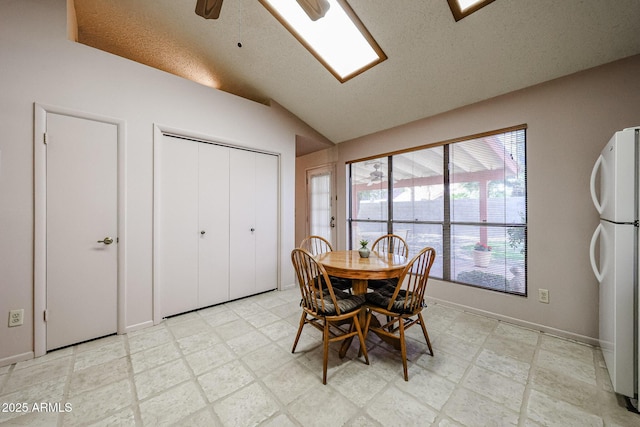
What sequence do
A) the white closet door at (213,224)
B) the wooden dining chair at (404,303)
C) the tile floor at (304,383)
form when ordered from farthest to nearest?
1. the white closet door at (213,224)
2. the wooden dining chair at (404,303)
3. the tile floor at (304,383)

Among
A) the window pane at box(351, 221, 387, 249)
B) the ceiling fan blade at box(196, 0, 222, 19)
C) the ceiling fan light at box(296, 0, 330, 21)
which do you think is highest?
the ceiling fan blade at box(196, 0, 222, 19)

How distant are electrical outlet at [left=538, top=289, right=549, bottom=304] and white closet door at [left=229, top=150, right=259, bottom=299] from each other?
3.25 meters

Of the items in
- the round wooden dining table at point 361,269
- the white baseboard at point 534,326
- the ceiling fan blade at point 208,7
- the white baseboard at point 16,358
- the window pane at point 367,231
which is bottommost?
the white baseboard at point 16,358

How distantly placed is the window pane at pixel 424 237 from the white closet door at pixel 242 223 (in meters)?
2.14

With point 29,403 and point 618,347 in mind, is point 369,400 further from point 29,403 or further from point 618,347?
point 29,403

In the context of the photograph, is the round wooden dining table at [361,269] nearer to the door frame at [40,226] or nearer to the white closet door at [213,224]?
the white closet door at [213,224]

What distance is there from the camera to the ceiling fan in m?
1.38

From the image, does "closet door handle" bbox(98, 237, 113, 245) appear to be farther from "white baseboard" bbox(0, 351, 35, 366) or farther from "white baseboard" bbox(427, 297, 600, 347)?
"white baseboard" bbox(427, 297, 600, 347)

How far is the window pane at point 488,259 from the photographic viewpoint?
8.25ft

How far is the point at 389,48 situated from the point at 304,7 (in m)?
Result: 1.27

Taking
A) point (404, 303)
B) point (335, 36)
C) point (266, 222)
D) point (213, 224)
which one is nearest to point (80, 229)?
point (213, 224)

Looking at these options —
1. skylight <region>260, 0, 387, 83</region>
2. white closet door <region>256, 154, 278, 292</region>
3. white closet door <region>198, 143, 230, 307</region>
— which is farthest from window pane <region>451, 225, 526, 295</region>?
white closet door <region>198, 143, 230, 307</region>

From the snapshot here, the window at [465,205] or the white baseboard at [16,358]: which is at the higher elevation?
the window at [465,205]

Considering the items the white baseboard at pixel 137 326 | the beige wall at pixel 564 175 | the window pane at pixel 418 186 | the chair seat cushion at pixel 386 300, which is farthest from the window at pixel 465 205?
the white baseboard at pixel 137 326
